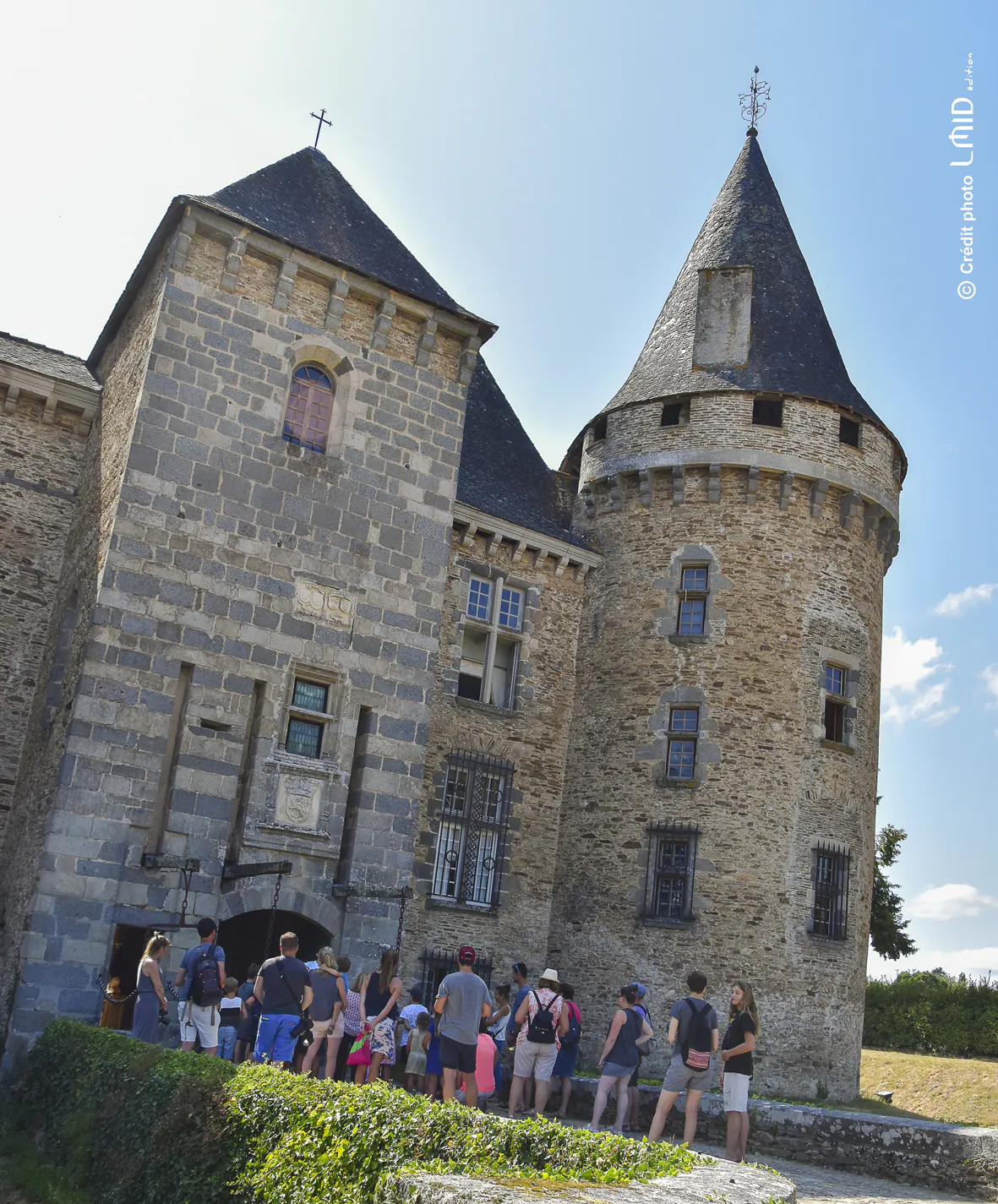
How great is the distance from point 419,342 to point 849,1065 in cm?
1188

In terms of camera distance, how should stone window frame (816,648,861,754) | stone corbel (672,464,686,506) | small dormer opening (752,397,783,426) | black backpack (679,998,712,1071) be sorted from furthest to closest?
small dormer opening (752,397,783,426), stone corbel (672,464,686,506), stone window frame (816,648,861,754), black backpack (679,998,712,1071)

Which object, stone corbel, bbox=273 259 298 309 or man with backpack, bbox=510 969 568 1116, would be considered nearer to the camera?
man with backpack, bbox=510 969 568 1116

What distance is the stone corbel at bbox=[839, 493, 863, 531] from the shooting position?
63.1 ft

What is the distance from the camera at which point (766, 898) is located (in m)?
17.1

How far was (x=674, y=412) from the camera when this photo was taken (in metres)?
20.0

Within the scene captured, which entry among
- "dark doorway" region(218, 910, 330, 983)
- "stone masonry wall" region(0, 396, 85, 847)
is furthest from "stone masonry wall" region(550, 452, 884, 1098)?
"stone masonry wall" region(0, 396, 85, 847)

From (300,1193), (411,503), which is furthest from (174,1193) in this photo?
(411,503)

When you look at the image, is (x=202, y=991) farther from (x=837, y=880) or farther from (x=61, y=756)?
(x=837, y=880)

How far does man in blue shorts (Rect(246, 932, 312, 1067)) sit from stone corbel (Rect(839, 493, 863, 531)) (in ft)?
40.7

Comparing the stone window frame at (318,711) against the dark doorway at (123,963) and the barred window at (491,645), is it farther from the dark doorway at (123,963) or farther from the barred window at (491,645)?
the barred window at (491,645)

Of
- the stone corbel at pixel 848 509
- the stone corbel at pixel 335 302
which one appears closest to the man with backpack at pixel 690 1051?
the stone corbel at pixel 335 302

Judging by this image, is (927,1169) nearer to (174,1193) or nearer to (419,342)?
(174,1193)

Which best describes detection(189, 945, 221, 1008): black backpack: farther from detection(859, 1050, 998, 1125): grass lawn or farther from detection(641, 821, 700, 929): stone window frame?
detection(859, 1050, 998, 1125): grass lawn

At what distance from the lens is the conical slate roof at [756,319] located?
19703 mm
